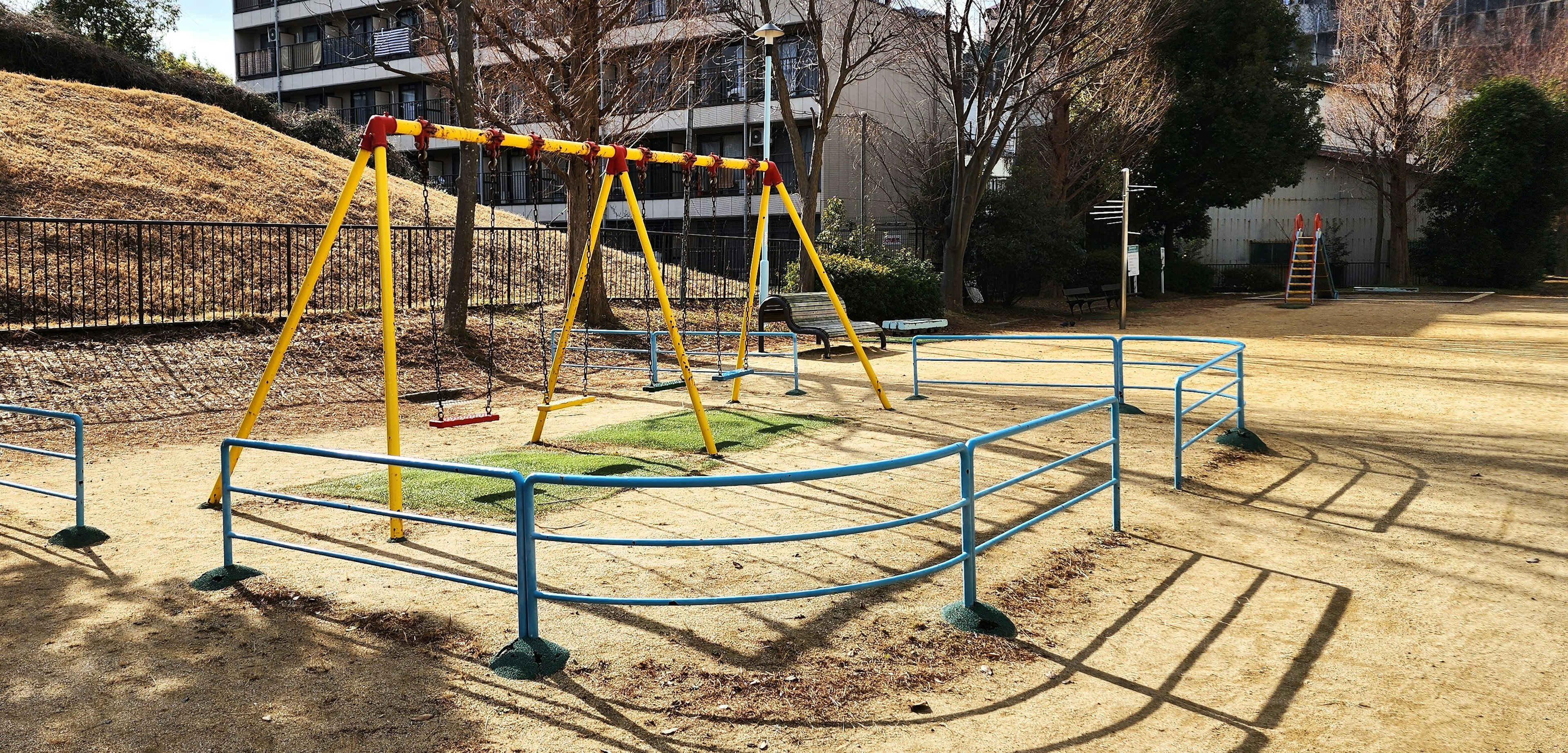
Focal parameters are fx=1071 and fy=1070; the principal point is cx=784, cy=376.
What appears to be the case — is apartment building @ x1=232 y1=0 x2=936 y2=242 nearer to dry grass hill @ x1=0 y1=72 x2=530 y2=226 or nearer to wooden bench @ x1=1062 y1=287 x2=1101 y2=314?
dry grass hill @ x1=0 y1=72 x2=530 y2=226

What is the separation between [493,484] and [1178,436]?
17.3 ft

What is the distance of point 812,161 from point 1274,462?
16.1 meters

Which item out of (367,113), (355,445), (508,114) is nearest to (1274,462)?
(355,445)

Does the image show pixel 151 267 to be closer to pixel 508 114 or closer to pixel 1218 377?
pixel 508 114

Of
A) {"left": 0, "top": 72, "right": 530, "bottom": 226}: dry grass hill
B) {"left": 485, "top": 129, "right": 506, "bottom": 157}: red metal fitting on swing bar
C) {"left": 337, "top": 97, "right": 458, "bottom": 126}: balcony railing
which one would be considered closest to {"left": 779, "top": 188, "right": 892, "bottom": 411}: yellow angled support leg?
{"left": 485, "top": 129, "right": 506, "bottom": 157}: red metal fitting on swing bar

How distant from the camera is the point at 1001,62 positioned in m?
29.5

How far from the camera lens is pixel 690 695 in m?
4.45

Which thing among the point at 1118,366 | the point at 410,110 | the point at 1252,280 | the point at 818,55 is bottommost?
the point at 1118,366

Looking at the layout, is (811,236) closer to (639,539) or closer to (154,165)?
(154,165)

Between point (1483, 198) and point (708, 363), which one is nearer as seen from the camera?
point (708, 363)

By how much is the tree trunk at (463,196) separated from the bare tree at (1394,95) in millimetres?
34174

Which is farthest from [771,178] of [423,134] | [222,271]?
[222,271]

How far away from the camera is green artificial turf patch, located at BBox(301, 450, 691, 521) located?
7.61 m

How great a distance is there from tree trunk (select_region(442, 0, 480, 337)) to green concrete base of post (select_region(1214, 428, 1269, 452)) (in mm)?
10792
